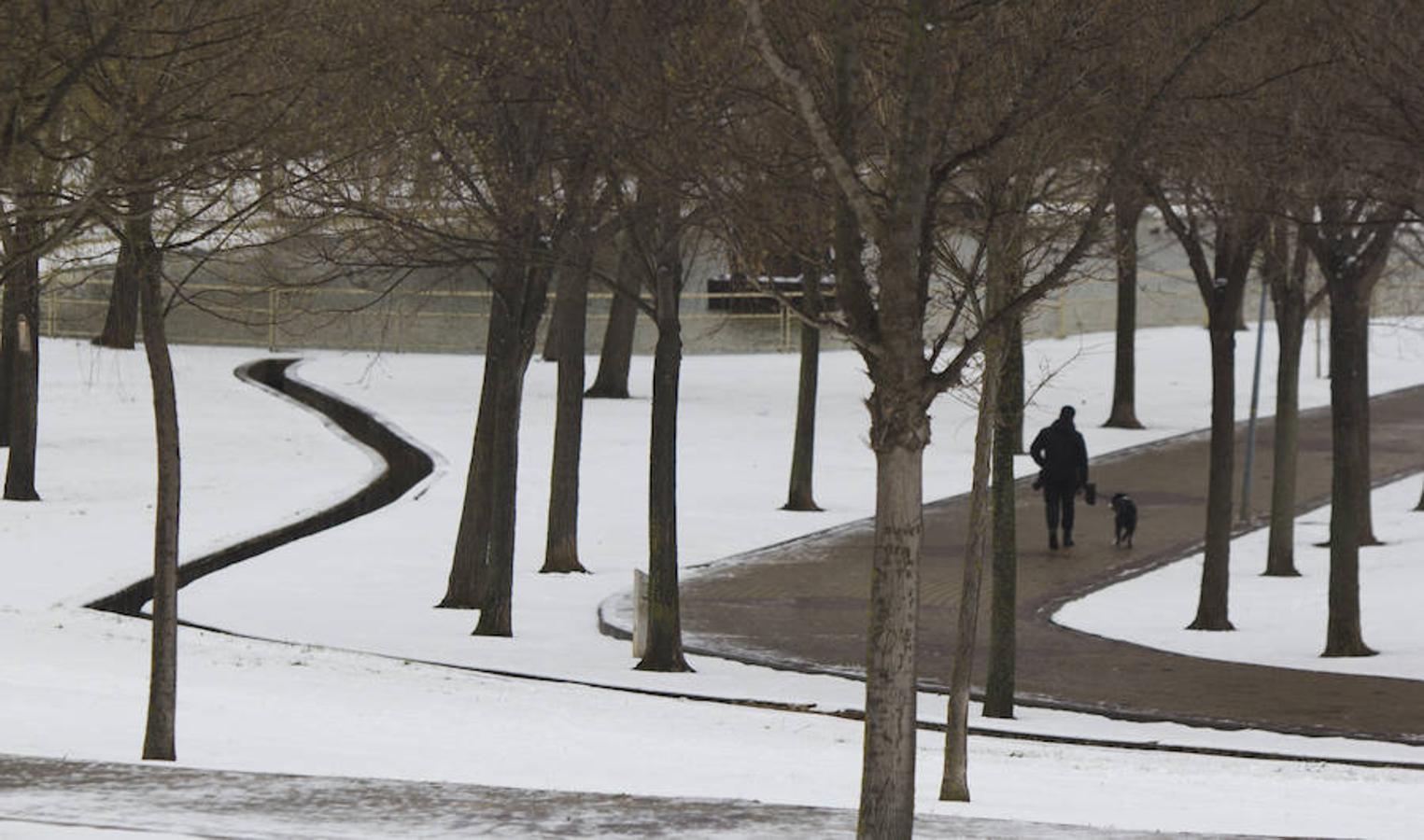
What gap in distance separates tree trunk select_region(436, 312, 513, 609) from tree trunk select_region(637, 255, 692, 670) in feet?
11.1

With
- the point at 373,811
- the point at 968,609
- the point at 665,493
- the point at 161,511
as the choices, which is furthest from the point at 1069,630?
the point at 373,811

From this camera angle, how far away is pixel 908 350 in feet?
27.2

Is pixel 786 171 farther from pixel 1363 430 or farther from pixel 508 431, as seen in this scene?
pixel 1363 430

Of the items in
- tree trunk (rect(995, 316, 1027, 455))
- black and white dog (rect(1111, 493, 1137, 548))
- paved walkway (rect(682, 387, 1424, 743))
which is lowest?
paved walkway (rect(682, 387, 1424, 743))

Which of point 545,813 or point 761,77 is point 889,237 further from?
point 761,77

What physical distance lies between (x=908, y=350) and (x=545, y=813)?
2.81 metres

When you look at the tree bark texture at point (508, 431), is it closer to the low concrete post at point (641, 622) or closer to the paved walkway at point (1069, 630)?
the low concrete post at point (641, 622)

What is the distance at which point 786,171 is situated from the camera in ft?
43.9

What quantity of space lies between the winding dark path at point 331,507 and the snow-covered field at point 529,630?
405 millimetres

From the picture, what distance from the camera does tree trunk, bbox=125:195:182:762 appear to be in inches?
474

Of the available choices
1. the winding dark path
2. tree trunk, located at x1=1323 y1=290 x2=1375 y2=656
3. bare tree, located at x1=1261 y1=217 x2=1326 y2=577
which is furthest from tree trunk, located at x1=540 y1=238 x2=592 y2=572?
tree trunk, located at x1=1323 y1=290 x2=1375 y2=656

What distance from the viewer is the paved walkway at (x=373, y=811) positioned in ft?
30.1

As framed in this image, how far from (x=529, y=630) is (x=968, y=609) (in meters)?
8.13

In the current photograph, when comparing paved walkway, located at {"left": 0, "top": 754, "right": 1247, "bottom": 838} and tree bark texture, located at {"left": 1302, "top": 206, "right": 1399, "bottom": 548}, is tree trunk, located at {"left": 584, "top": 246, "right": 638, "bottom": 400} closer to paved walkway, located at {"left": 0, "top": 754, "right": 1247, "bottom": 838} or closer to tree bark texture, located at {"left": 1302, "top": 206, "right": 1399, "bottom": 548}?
tree bark texture, located at {"left": 1302, "top": 206, "right": 1399, "bottom": 548}
